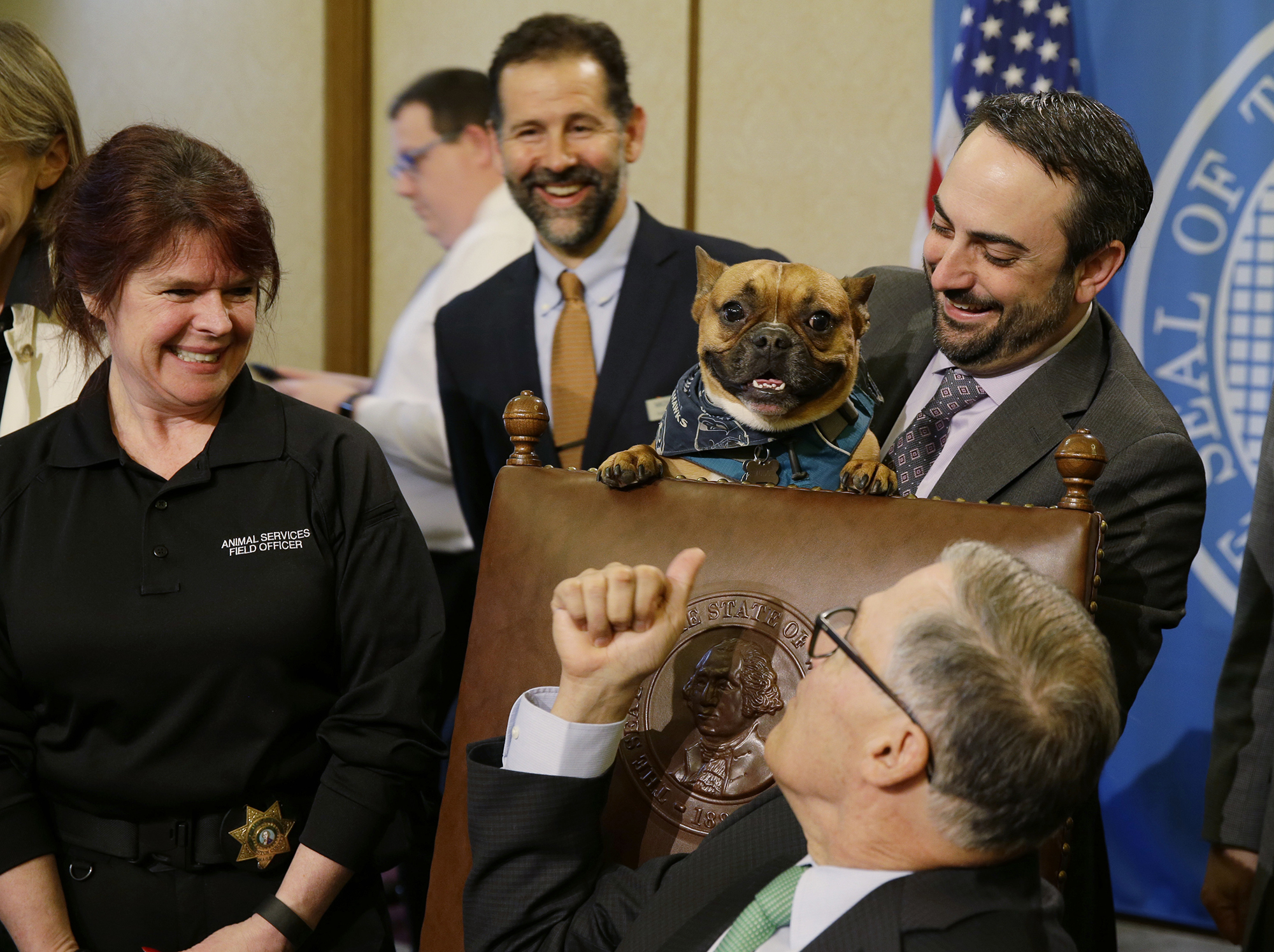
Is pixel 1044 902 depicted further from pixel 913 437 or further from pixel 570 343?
pixel 570 343

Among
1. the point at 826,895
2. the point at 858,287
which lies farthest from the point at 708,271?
the point at 826,895

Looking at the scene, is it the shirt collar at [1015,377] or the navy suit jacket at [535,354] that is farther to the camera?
the navy suit jacket at [535,354]

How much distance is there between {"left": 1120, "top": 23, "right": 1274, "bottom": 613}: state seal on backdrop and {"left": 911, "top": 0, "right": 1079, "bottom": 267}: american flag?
0.42 m

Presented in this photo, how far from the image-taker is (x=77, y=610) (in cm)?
144

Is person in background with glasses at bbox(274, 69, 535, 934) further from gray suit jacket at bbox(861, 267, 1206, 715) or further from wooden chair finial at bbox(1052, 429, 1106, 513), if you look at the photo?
wooden chair finial at bbox(1052, 429, 1106, 513)

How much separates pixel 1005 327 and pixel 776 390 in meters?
0.34

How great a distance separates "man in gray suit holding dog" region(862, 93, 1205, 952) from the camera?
1484mm

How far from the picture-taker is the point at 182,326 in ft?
4.91

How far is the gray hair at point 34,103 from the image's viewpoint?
73.9 inches

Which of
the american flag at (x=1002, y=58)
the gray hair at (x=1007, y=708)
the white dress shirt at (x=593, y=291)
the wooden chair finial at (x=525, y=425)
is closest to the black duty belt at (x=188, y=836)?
the wooden chair finial at (x=525, y=425)

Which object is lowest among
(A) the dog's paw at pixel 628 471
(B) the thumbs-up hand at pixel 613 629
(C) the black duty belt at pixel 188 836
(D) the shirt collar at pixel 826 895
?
(C) the black duty belt at pixel 188 836

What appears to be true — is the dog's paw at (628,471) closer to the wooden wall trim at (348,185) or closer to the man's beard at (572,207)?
the man's beard at (572,207)

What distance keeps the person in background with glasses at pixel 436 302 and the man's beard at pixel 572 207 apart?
0.67 m

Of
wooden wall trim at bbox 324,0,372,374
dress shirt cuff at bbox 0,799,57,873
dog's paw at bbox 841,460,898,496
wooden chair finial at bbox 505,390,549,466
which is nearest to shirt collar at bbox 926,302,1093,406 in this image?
dog's paw at bbox 841,460,898,496
